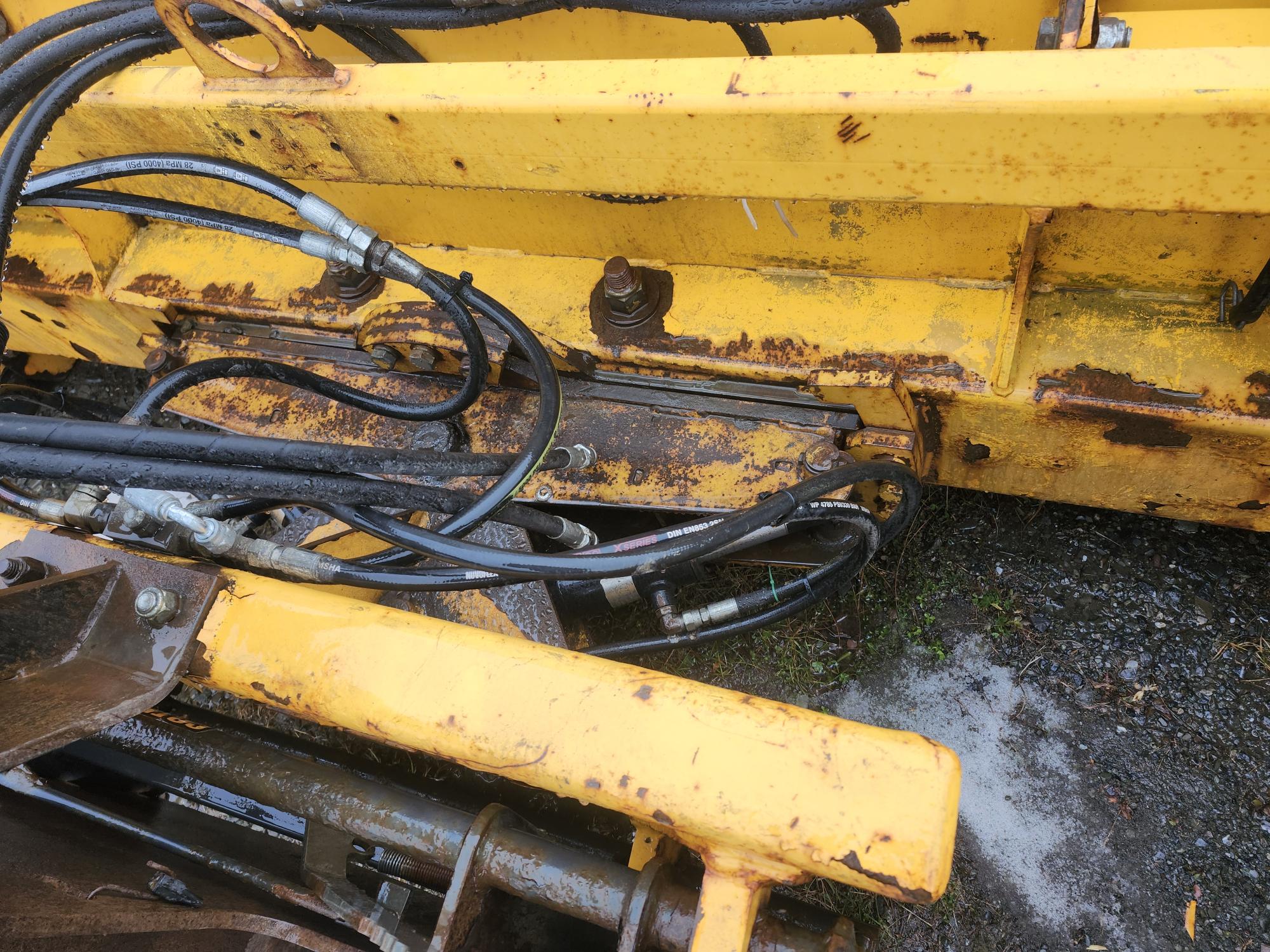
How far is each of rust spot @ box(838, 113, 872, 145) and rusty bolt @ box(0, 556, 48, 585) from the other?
1.39m

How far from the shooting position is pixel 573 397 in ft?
5.84

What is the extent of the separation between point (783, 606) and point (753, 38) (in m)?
1.10

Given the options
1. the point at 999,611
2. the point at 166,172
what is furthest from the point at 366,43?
the point at 999,611

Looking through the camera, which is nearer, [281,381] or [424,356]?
[281,381]

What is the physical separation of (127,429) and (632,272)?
941mm

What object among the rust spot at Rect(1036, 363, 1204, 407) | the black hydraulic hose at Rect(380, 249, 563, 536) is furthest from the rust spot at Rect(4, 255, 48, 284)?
the rust spot at Rect(1036, 363, 1204, 407)

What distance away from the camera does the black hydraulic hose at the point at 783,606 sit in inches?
67.2

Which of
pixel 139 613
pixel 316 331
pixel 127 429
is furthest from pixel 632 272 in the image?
pixel 139 613

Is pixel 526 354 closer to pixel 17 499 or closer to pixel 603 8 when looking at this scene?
pixel 603 8

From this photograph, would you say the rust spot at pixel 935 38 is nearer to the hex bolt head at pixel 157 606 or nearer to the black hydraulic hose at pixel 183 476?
the black hydraulic hose at pixel 183 476

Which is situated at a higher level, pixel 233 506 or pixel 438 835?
pixel 233 506

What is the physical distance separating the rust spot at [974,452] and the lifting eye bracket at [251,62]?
128 centimetres

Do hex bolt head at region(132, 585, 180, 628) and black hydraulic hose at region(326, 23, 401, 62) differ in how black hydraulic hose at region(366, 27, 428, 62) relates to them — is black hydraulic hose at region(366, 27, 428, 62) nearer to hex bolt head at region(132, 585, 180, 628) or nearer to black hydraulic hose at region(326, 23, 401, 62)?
black hydraulic hose at region(326, 23, 401, 62)

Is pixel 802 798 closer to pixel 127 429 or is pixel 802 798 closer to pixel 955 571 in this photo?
pixel 127 429
